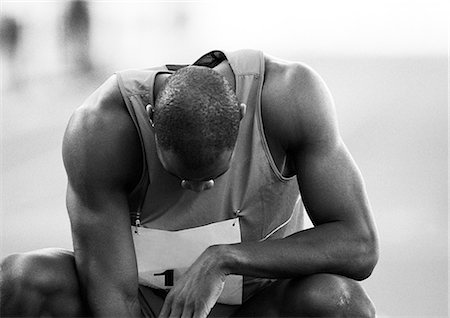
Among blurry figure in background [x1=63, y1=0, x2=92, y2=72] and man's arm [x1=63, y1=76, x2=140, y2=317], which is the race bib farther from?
blurry figure in background [x1=63, y1=0, x2=92, y2=72]

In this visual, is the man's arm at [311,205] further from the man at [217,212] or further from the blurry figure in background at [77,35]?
the blurry figure in background at [77,35]

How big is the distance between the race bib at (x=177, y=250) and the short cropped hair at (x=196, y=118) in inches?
9.1

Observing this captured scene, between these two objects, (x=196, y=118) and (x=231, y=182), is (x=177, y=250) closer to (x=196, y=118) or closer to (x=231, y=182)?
(x=231, y=182)

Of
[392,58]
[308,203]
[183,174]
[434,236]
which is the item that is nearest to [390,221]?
[434,236]

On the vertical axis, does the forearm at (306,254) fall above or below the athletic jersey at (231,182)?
below

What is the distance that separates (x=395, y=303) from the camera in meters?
2.46

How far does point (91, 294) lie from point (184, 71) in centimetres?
42

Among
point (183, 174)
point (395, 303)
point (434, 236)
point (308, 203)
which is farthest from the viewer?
point (434, 236)

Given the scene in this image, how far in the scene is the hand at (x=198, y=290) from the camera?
1.37m

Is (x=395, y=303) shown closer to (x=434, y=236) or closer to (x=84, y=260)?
(x=434, y=236)

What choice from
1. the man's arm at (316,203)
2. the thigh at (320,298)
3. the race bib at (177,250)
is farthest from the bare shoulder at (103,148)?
the thigh at (320,298)

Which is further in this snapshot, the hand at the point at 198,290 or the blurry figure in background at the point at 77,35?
the blurry figure in background at the point at 77,35

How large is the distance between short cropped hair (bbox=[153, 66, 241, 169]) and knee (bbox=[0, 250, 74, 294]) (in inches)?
12.3

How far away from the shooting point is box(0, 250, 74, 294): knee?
1479mm
